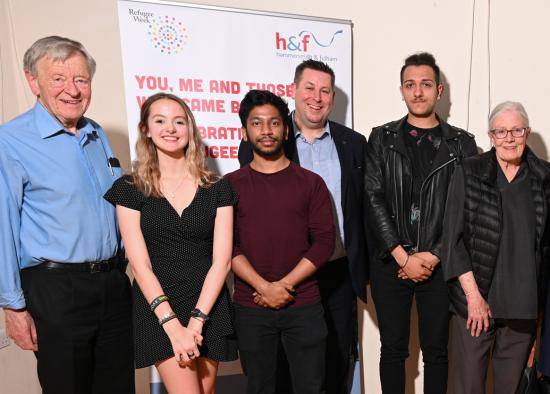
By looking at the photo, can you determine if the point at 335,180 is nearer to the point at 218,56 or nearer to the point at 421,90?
the point at 421,90

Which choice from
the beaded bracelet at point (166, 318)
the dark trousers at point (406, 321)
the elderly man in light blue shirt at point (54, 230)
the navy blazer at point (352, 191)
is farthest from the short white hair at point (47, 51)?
the dark trousers at point (406, 321)

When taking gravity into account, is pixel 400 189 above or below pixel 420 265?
above

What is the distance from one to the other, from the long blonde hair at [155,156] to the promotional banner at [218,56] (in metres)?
0.69

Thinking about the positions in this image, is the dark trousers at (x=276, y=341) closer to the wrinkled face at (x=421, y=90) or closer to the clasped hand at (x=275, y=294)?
the clasped hand at (x=275, y=294)

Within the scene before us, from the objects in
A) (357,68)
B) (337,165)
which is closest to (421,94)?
(337,165)

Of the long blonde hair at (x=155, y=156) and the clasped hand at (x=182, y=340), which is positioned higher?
the long blonde hair at (x=155, y=156)

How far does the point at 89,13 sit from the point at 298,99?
149 cm

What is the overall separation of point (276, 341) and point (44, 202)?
1095 millimetres

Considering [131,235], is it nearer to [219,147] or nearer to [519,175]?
[219,147]

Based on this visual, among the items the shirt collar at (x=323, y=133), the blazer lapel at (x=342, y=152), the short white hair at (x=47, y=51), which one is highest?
the short white hair at (x=47, y=51)

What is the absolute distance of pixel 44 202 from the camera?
1.63 m

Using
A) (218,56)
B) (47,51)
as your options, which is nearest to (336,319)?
(218,56)

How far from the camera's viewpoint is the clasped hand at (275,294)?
1711 mm

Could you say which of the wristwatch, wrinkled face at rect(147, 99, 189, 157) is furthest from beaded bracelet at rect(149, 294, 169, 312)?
wrinkled face at rect(147, 99, 189, 157)
